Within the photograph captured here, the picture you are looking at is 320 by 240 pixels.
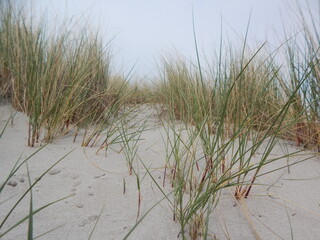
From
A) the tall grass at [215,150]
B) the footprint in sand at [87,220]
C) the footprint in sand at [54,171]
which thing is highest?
the tall grass at [215,150]

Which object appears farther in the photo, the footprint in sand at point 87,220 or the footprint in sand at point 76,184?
the footprint in sand at point 76,184

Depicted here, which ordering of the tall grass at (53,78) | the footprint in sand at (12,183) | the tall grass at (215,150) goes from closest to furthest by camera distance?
the tall grass at (215,150), the footprint in sand at (12,183), the tall grass at (53,78)

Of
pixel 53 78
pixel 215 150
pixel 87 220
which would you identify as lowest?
pixel 87 220

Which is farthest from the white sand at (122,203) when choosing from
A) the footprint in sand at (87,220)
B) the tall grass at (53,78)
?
the tall grass at (53,78)

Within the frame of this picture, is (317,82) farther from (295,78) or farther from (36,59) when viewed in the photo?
(36,59)

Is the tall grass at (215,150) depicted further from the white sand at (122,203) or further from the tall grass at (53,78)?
the tall grass at (53,78)

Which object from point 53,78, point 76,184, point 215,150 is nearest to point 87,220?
point 76,184

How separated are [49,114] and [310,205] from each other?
151 cm

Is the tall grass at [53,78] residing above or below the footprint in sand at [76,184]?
above

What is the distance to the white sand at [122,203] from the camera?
0.91 meters

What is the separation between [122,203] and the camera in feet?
3.47

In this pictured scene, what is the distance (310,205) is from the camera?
1.13m

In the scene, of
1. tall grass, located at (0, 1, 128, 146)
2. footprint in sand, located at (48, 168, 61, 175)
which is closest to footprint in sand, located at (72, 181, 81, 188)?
footprint in sand, located at (48, 168, 61, 175)

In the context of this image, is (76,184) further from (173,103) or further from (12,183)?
(173,103)
